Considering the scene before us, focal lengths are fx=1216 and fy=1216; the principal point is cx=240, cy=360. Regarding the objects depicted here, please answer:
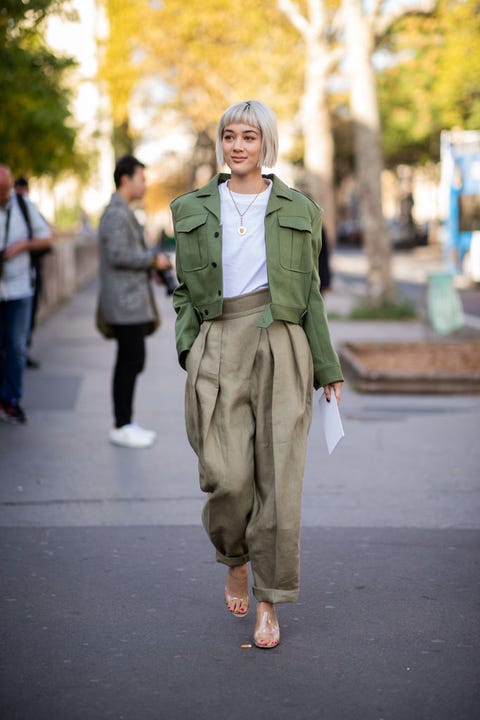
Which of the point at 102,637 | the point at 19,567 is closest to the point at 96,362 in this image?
the point at 19,567

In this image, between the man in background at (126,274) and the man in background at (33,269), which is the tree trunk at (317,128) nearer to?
the man in background at (33,269)

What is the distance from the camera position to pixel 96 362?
1284cm

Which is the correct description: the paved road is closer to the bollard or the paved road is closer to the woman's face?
the woman's face

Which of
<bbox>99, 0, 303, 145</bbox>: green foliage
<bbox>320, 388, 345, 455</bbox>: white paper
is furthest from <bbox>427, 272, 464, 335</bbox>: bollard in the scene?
<bbox>99, 0, 303, 145</bbox>: green foliage

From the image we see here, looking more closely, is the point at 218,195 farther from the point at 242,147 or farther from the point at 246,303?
the point at 246,303

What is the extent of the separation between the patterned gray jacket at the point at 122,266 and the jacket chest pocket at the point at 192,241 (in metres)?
3.48

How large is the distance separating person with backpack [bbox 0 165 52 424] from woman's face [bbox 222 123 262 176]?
4.41 m

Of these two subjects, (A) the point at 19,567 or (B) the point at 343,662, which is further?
(A) the point at 19,567

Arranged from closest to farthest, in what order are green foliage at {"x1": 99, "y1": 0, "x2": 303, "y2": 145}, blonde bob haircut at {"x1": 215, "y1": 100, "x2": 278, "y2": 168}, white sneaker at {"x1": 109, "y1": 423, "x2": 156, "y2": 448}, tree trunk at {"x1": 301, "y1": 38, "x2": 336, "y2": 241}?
blonde bob haircut at {"x1": 215, "y1": 100, "x2": 278, "y2": 168}, white sneaker at {"x1": 109, "y1": 423, "x2": 156, "y2": 448}, tree trunk at {"x1": 301, "y1": 38, "x2": 336, "y2": 241}, green foliage at {"x1": 99, "y1": 0, "x2": 303, "y2": 145}

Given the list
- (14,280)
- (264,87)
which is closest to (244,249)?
(14,280)

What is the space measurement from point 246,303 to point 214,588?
133cm

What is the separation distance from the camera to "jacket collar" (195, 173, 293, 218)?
4.22 metres

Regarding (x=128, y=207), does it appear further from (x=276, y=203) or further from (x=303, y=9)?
(x=303, y=9)

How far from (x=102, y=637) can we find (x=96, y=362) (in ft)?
28.3
